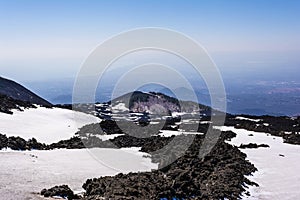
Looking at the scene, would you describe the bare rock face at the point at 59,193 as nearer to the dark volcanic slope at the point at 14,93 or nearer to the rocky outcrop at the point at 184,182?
the rocky outcrop at the point at 184,182

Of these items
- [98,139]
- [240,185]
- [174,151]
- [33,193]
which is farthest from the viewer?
[98,139]

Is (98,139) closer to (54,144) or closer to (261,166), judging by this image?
(54,144)

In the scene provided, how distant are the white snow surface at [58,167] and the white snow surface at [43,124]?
4.67m

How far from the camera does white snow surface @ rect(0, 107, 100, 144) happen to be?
81.5 ft

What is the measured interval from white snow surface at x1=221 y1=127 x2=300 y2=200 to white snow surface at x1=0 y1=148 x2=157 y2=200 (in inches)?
217

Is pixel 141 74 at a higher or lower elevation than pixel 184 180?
higher

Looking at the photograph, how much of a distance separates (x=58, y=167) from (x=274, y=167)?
37.5ft

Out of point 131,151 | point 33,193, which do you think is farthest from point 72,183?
point 131,151

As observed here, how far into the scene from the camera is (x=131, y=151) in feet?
75.7

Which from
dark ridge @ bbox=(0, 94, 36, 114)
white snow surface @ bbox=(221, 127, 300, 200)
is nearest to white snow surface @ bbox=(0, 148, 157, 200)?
white snow surface @ bbox=(221, 127, 300, 200)

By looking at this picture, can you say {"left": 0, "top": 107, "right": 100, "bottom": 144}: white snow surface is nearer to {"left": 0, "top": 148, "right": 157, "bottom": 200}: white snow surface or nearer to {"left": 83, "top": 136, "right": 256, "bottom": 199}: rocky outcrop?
{"left": 0, "top": 148, "right": 157, "bottom": 200}: white snow surface

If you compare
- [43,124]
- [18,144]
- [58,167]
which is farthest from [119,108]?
[58,167]

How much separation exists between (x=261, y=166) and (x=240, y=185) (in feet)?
17.8

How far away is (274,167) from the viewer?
20.6 metres
